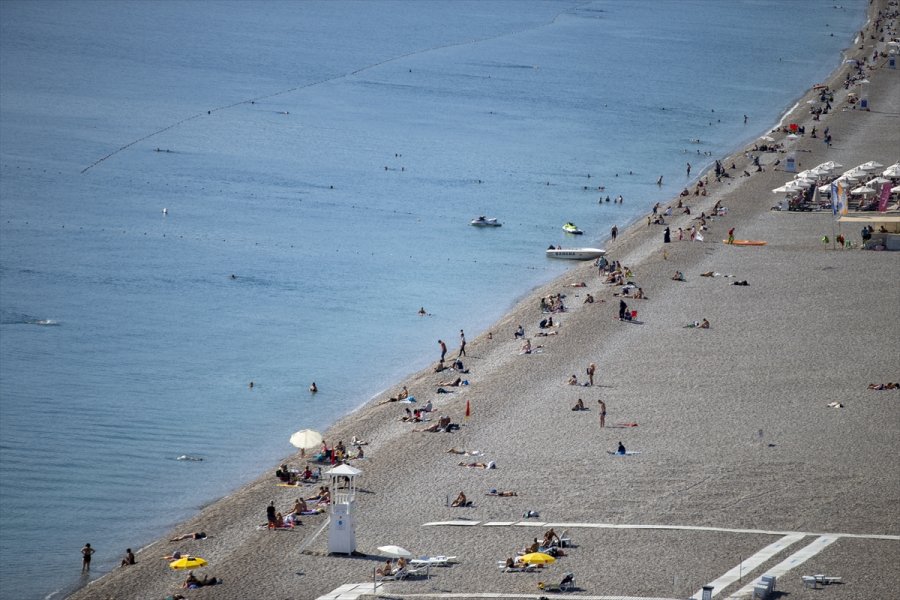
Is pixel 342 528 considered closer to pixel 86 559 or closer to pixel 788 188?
pixel 86 559

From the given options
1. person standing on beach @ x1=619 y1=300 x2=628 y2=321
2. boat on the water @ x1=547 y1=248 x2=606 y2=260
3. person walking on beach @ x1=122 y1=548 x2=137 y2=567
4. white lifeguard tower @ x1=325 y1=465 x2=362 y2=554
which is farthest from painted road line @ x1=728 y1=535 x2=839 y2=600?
boat on the water @ x1=547 y1=248 x2=606 y2=260

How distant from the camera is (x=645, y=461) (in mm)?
29125

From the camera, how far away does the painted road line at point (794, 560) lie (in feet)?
72.1

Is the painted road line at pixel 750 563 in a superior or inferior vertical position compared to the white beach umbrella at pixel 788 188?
inferior

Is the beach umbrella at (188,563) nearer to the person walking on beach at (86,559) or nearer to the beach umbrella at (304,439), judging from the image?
the person walking on beach at (86,559)

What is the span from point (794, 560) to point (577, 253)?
102ft

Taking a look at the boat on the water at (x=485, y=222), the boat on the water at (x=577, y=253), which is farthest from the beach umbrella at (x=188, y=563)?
the boat on the water at (x=485, y=222)

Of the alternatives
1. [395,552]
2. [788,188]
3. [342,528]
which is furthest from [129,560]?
[788,188]

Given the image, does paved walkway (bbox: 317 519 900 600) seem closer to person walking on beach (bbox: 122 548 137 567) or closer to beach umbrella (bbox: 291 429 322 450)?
beach umbrella (bbox: 291 429 322 450)

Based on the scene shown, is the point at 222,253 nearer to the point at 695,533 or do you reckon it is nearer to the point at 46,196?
the point at 46,196

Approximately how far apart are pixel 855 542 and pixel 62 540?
15.7 m

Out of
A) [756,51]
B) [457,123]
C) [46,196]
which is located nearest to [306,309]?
[46,196]

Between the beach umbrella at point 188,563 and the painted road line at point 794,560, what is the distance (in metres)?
9.69

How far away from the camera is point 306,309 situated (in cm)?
4712
